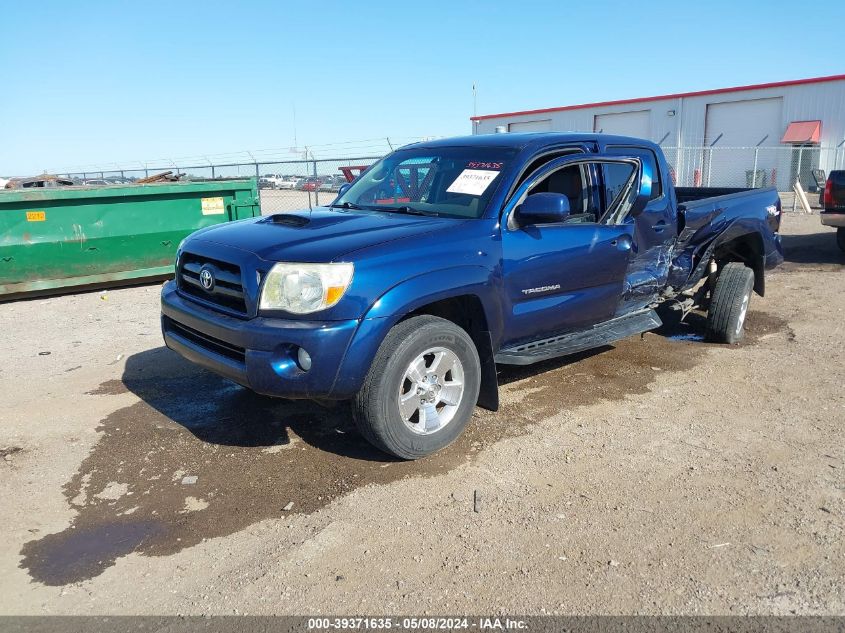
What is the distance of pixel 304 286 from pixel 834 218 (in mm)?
10912

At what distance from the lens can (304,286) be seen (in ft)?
11.5

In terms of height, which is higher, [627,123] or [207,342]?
[627,123]

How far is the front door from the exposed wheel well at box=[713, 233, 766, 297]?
1.93 m

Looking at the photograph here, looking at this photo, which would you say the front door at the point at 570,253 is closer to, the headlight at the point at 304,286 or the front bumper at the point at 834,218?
the headlight at the point at 304,286

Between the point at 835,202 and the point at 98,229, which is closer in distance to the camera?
the point at 98,229

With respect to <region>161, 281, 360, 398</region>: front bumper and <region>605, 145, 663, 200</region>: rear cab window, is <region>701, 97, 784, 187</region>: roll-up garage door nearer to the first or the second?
<region>605, 145, 663, 200</region>: rear cab window

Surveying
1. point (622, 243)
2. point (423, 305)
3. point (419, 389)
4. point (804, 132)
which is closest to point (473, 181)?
point (423, 305)

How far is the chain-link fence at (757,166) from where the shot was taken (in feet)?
101


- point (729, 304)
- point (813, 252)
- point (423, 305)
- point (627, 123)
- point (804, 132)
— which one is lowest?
point (813, 252)

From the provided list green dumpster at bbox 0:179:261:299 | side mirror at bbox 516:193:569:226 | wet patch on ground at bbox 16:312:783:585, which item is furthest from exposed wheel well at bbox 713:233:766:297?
green dumpster at bbox 0:179:261:299

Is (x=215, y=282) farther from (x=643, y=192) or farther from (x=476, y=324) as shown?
(x=643, y=192)

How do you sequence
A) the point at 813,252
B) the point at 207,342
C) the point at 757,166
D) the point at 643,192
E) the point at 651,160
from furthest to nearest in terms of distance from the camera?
1. the point at 757,166
2. the point at 813,252
3. the point at 651,160
4. the point at 643,192
5. the point at 207,342

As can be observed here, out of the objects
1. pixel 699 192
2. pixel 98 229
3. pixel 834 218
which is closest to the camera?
pixel 699 192

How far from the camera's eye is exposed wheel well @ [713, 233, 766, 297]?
21.4ft
